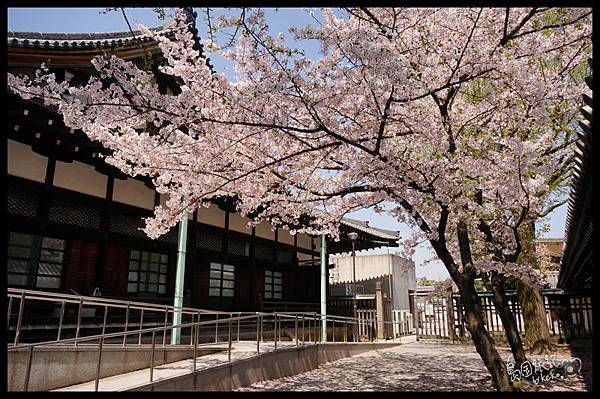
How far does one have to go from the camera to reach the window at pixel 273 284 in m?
15.4

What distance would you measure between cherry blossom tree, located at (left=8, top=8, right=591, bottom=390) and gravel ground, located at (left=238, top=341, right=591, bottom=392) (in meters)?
1.80

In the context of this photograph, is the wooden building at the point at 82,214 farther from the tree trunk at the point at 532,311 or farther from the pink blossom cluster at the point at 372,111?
the tree trunk at the point at 532,311

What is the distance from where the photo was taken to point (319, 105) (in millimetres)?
5902

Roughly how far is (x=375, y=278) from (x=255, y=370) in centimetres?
1740

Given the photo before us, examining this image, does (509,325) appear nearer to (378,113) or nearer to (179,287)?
(378,113)

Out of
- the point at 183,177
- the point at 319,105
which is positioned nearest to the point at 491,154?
the point at 319,105

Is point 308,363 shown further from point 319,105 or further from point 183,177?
point 319,105

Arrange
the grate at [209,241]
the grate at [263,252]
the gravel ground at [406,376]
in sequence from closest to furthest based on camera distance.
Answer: the gravel ground at [406,376]
the grate at [209,241]
the grate at [263,252]

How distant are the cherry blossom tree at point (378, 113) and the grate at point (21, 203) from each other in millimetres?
2666

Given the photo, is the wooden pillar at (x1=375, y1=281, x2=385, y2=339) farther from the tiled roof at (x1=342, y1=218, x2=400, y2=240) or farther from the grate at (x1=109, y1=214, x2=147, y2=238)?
the grate at (x1=109, y1=214, x2=147, y2=238)

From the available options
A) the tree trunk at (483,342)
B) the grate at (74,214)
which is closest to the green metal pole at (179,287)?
the grate at (74,214)

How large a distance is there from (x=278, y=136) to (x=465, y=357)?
362 inches

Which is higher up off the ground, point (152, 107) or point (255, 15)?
point (255, 15)

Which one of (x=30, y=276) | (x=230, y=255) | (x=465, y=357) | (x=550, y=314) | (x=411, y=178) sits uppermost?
(x=411, y=178)
